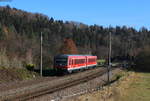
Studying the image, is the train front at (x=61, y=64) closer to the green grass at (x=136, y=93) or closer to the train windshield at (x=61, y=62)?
the train windshield at (x=61, y=62)

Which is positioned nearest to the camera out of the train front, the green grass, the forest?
the green grass

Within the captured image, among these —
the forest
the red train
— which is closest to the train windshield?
the red train

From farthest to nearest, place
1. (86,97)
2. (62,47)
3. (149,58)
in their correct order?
1. (62,47)
2. (149,58)
3. (86,97)

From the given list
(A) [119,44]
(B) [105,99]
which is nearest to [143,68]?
(B) [105,99]

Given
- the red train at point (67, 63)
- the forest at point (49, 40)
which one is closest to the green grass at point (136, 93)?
the red train at point (67, 63)

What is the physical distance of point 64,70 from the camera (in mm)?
41031

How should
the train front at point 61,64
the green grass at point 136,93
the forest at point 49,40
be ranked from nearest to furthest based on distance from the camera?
the green grass at point 136,93 → the train front at point 61,64 → the forest at point 49,40

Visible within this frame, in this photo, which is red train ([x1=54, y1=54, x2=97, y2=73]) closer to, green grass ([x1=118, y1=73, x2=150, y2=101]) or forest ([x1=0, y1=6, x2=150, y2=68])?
forest ([x1=0, y1=6, x2=150, y2=68])

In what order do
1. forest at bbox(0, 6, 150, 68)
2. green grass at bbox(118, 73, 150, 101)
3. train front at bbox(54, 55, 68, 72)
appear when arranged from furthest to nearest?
1. forest at bbox(0, 6, 150, 68)
2. train front at bbox(54, 55, 68, 72)
3. green grass at bbox(118, 73, 150, 101)

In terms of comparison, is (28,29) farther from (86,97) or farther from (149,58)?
(86,97)

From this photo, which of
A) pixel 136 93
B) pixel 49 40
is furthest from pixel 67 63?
pixel 49 40

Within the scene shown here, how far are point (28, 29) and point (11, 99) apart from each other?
92073 millimetres

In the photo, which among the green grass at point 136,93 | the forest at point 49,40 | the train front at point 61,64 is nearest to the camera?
the green grass at point 136,93

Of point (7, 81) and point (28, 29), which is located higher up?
point (28, 29)
